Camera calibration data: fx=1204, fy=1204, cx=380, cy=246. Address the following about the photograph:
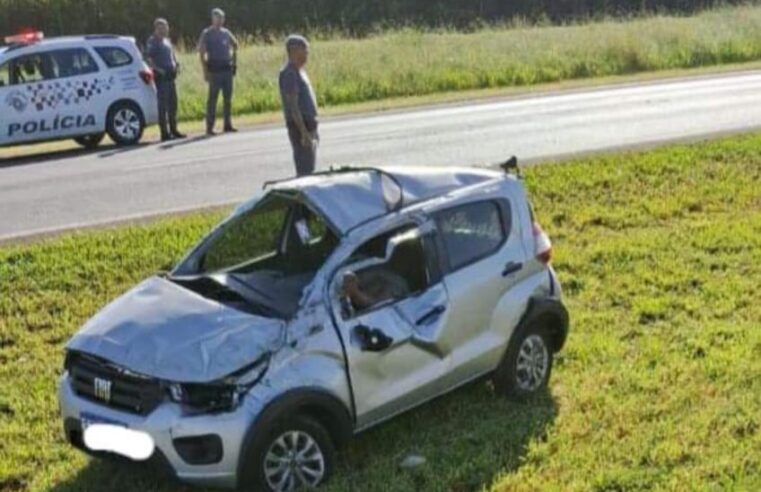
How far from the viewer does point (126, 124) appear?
19062 mm

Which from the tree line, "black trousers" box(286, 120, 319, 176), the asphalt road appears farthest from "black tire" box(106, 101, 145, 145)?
the tree line

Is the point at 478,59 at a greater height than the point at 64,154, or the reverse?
the point at 64,154

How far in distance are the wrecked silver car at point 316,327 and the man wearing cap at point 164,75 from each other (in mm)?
12307

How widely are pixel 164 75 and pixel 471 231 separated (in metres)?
12.8

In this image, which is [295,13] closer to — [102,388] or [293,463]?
[102,388]

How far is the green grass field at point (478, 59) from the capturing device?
26281mm

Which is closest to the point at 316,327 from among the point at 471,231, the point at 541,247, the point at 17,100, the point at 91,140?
the point at 471,231

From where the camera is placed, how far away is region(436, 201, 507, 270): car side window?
700 cm

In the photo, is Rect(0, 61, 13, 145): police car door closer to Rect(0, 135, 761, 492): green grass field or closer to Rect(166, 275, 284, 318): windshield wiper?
Rect(0, 135, 761, 492): green grass field

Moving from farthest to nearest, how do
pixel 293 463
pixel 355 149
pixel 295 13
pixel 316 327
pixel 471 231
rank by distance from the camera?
pixel 295 13 → pixel 355 149 → pixel 471 231 → pixel 316 327 → pixel 293 463

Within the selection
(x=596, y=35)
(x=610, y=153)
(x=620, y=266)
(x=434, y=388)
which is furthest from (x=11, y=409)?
(x=596, y=35)

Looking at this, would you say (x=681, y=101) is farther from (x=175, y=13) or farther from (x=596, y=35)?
(x=175, y=13)

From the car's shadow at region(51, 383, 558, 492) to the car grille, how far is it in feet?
1.06

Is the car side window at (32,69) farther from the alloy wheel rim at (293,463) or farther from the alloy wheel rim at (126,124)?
the alloy wheel rim at (293,463)
